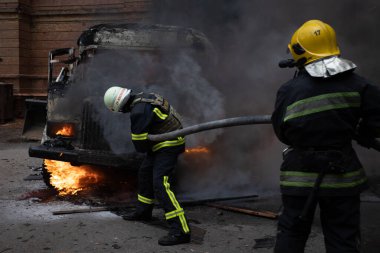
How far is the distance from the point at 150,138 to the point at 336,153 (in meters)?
2.02

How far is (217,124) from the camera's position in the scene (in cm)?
326

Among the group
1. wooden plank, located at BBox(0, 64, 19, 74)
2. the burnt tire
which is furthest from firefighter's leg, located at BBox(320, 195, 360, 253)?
wooden plank, located at BBox(0, 64, 19, 74)

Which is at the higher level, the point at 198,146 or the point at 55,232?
the point at 198,146

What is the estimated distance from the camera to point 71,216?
449 centimetres

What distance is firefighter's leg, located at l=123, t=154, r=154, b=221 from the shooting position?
429cm

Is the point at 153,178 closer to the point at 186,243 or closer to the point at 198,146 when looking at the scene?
the point at 186,243

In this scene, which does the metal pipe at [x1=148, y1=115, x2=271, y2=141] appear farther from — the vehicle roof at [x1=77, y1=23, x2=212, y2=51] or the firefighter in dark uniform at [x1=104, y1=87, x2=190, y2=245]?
the vehicle roof at [x1=77, y1=23, x2=212, y2=51]

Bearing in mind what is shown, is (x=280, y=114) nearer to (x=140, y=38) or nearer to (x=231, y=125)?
(x=231, y=125)

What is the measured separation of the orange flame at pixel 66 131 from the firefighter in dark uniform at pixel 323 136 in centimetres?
352

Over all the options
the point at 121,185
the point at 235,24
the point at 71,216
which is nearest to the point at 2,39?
the point at 235,24

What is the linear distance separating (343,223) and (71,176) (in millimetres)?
4513

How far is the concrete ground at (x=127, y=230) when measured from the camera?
3.67m

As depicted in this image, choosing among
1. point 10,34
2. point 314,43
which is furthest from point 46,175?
point 10,34

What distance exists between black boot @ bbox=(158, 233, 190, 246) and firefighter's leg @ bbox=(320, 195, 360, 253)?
5.30 feet
